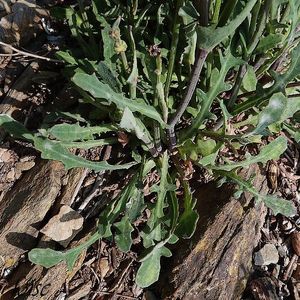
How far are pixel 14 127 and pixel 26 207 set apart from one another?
0.31m

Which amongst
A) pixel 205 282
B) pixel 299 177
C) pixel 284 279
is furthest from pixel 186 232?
pixel 299 177

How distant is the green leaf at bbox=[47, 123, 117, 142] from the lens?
6.23 feet

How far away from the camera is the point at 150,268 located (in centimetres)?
185

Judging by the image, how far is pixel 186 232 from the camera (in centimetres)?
181

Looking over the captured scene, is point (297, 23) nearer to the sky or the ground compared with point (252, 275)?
nearer to the sky

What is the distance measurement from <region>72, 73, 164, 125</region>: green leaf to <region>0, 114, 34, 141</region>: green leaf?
1.22 feet

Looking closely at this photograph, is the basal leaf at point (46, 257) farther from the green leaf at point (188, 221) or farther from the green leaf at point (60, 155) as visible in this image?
the green leaf at point (188, 221)

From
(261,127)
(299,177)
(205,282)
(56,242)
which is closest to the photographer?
(261,127)

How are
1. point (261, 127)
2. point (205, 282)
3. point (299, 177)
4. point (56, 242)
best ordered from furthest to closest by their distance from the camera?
point (299, 177), point (56, 242), point (205, 282), point (261, 127)

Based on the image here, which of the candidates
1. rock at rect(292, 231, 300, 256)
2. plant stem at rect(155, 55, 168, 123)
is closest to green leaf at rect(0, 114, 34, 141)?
plant stem at rect(155, 55, 168, 123)

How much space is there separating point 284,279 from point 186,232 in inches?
20.6

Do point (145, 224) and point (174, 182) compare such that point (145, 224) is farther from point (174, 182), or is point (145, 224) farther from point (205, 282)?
point (205, 282)

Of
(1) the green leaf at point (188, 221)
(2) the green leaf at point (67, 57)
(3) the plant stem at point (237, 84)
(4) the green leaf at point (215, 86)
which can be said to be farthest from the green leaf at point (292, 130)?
(2) the green leaf at point (67, 57)

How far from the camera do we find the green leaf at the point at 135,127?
1617 millimetres
